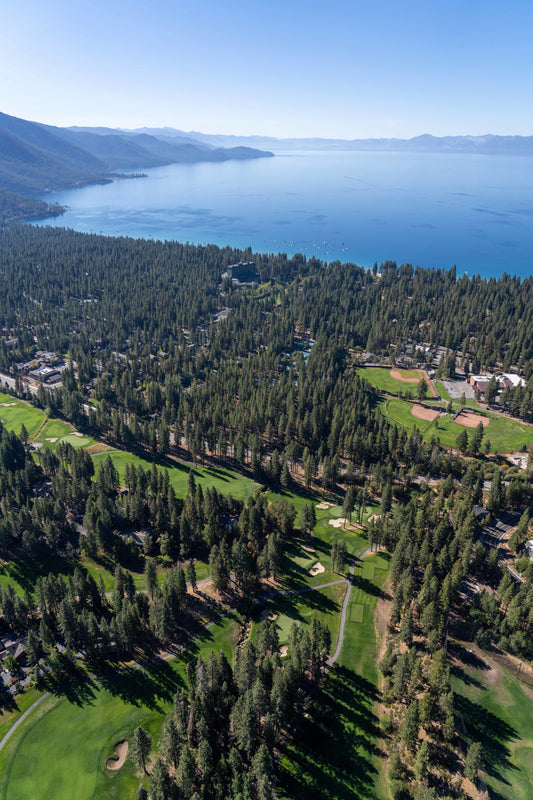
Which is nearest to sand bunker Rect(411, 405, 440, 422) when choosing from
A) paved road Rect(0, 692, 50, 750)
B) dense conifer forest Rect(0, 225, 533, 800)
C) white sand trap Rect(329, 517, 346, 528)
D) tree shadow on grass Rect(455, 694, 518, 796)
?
dense conifer forest Rect(0, 225, 533, 800)

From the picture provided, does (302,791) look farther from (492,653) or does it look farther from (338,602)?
(492,653)

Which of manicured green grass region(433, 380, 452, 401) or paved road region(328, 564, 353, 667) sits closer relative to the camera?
paved road region(328, 564, 353, 667)

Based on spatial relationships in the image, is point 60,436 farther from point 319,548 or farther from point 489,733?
point 489,733

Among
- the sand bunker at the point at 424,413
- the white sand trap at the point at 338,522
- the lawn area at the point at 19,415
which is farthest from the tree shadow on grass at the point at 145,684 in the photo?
the sand bunker at the point at 424,413

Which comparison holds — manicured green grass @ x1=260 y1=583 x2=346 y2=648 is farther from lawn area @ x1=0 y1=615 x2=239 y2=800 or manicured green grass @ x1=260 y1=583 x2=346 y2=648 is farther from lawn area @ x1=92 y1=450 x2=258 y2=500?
lawn area @ x1=92 y1=450 x2=258 y2=500

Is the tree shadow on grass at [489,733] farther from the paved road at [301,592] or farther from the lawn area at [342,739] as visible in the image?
the paved road at [301,592]
